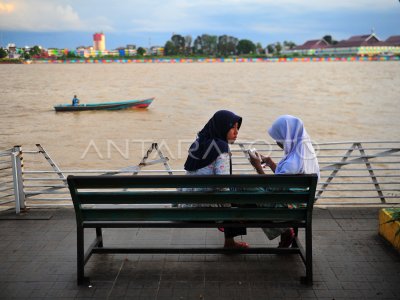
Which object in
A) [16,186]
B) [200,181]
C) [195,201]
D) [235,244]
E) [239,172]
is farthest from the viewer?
[239,172]

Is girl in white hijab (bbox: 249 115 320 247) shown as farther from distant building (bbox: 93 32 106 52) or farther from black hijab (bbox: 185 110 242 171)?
distant building (bbox: 93 32 106 52)

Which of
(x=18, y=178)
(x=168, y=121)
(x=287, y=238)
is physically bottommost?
(x=168, y=121)

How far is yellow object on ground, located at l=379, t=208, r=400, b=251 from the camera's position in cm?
365

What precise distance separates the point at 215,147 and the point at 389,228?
5.73 ft

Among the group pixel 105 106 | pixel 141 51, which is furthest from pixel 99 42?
pixel 105 106

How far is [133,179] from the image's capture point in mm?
2895

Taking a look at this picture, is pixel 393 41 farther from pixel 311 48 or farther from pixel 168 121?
pixel 168 121

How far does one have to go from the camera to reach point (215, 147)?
3.42 meters

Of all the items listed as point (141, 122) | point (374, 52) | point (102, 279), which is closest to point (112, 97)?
point (141, 122)

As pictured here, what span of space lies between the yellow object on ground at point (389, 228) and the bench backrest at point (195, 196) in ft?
3.39

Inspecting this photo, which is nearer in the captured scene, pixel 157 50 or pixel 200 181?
pixel 200 181

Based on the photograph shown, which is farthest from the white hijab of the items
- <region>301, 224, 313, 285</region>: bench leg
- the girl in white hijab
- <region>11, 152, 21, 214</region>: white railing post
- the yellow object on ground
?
<region>11, 152, 21, 214</region>: white railing post

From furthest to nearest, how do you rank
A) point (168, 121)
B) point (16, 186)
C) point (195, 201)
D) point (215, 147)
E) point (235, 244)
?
point (168, 121), point (16, 186), point (235, 244), point (215, 147), point (195, 201)

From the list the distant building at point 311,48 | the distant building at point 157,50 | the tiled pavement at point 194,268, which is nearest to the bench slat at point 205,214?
the tiled pavement at point 194,268
